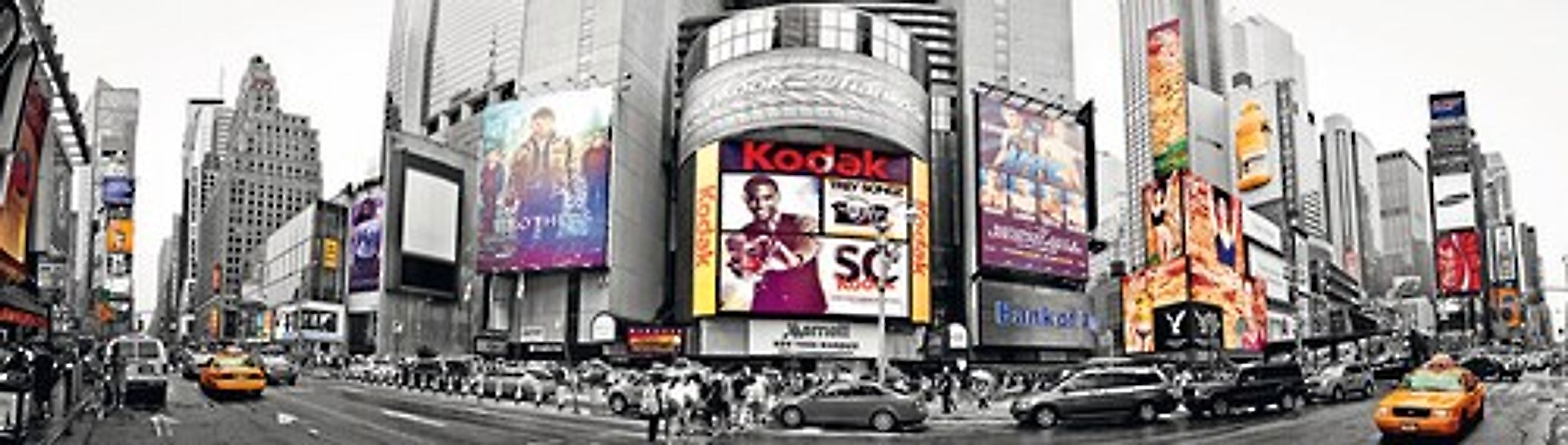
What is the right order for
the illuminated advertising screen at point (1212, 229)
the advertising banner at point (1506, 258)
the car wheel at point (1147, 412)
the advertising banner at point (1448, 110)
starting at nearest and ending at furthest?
the car wheel at point (1147, 412) → the illuminated advertising screen at point (1212, 229) → the advertising banner at point (1448, 110) → the advertising banner at point (1506, 258)

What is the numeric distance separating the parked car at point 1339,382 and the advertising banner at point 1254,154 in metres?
99.5

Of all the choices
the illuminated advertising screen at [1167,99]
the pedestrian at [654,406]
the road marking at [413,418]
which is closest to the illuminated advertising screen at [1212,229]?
the illuminated advertising screen at [1167,99]

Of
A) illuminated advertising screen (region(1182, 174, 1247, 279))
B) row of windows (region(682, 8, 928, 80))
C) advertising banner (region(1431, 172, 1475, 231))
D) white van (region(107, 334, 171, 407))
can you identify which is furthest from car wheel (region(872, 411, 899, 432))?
advertising banner (region(1431, 172, 1475, 231))

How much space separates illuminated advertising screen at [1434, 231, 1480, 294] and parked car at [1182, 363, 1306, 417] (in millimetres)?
60243

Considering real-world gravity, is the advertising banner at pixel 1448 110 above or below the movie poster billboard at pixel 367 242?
above

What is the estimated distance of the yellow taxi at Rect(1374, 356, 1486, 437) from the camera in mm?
21656

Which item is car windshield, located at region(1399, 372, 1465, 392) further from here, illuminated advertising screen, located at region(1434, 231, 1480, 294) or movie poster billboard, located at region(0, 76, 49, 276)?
illuminated advertising screen, located at region(1434, 231, 1480, 294)

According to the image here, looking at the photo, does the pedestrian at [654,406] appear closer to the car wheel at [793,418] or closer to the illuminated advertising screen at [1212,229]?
the car wheel at [793,418]

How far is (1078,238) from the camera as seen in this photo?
88562mm

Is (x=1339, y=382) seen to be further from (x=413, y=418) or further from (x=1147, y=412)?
(x=413, y=418)

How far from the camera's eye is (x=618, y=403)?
35281 mm

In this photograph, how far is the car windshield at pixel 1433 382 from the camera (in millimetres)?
23234

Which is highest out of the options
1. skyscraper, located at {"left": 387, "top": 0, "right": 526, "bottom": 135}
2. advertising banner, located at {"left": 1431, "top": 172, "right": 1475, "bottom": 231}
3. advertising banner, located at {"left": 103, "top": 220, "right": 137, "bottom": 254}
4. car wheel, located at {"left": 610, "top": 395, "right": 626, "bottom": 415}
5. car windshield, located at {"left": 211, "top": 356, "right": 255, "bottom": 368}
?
skyscraper, located at {"left": 387, "top": 0, "right": 526, "bottom": 135}

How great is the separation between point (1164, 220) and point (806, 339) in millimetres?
29612
